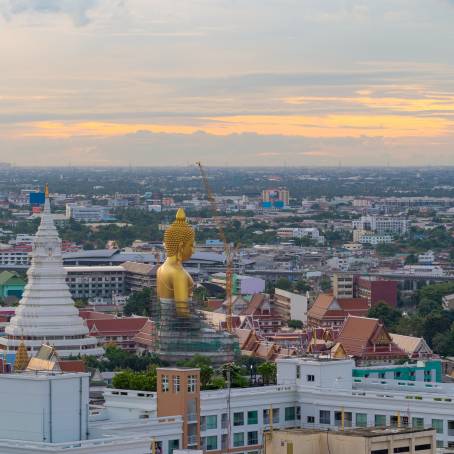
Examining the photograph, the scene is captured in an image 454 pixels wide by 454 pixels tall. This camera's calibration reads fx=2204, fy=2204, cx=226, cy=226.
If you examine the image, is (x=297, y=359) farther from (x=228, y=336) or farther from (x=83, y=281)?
(x=83, y=281)

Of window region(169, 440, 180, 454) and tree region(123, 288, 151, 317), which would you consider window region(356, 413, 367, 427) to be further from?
tree region(123, 288, 151, 317)

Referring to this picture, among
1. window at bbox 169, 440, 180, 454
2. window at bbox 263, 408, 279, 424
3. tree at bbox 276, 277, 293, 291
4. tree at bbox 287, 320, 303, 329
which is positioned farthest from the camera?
tree at bbox 276, 277, 293, 291

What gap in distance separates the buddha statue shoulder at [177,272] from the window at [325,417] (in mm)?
35384

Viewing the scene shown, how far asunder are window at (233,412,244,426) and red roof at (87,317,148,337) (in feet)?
158

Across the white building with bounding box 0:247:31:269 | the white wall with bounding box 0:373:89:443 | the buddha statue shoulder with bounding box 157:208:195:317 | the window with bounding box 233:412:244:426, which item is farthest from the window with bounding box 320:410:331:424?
the white building with bounding box 0:247:31:269

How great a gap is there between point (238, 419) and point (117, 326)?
165ft

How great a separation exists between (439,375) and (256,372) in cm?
985

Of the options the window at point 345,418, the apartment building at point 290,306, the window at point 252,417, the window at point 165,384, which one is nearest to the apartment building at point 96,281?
the apartment building at point 290,306

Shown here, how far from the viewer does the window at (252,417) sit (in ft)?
185

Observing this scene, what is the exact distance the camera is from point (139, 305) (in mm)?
128625

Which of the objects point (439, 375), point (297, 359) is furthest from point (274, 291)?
point (297, 359)

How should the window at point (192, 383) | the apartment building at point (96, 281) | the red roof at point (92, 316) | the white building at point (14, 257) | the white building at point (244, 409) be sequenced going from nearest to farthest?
the white building at point (244, 409) < the window at point (192, 383) < the red roof at point (92, 316) < the apartment building at point (96, 281) < the white building at point (14, 257)

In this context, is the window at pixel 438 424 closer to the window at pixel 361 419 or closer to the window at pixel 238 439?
the window at pixel 361 419

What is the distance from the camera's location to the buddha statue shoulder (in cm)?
9325
